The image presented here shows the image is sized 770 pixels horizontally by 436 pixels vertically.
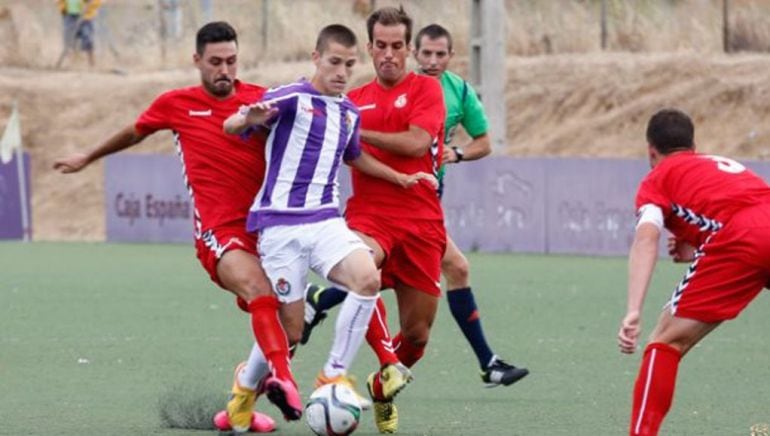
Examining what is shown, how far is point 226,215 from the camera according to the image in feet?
28.3

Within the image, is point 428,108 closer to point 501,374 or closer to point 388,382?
point 388,382

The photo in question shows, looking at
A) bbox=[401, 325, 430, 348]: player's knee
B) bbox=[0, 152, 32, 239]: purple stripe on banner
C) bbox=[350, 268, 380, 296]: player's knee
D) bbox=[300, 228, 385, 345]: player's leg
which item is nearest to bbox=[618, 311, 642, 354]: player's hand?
bbox=[350, 268, 380, 296]: player's knee

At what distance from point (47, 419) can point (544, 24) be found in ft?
90.0

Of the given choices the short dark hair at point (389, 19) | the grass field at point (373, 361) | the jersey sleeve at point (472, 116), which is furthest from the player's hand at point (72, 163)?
the jersey sleeve at point (472, 116)

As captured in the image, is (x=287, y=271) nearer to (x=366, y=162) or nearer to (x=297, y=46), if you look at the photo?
(x=366, y=162)

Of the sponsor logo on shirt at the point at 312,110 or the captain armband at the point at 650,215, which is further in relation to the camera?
the sponsor logo on shirt at the point at 312,110

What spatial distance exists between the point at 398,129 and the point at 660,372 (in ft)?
7.29

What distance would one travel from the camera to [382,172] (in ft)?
29.5

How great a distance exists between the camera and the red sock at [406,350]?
375 inches

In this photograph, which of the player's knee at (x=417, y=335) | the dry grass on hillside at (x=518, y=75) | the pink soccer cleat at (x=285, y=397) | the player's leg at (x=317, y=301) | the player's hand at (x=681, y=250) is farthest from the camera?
the dry grass on hillside at (x=518, y=75)

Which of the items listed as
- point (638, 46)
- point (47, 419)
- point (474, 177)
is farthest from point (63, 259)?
point (638, 46)

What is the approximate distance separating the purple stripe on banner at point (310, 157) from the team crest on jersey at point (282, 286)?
0.34 meters

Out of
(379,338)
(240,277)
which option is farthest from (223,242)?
(379,338)

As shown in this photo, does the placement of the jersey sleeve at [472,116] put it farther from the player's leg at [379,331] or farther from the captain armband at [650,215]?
the captain armband at [650,215]
